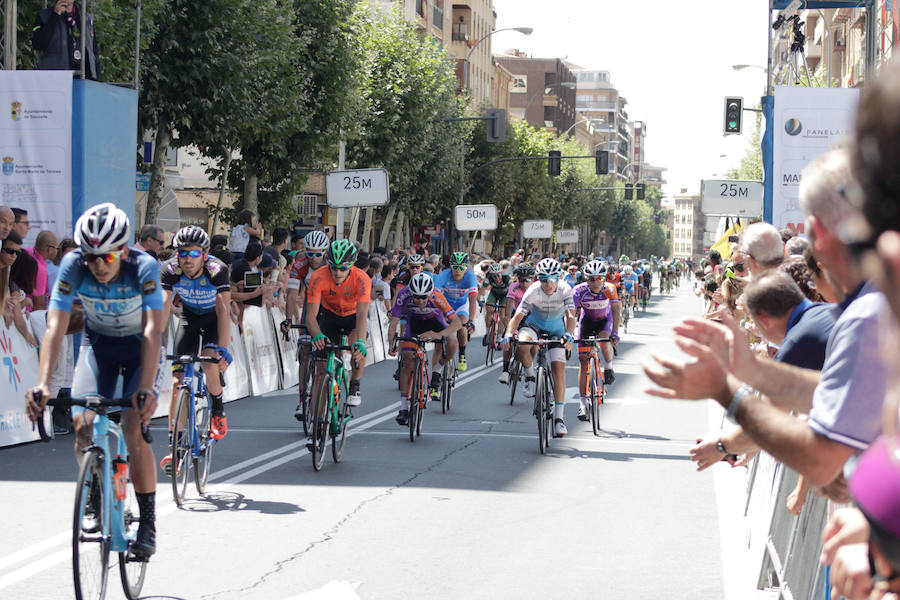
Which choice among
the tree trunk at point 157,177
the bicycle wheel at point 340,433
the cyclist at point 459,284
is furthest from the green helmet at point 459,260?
the tree trunk at point 157,177

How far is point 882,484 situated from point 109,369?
487 cm

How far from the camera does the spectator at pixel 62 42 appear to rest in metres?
15.5

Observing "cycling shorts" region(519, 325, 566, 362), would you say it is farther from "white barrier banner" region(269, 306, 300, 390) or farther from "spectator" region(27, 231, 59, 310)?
"white barrier banner" region(269, 306, 300, 390)

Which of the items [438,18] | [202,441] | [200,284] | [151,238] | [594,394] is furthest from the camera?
[438,18]

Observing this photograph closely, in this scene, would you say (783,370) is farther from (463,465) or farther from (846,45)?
(846,45)

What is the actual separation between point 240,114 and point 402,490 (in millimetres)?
17967

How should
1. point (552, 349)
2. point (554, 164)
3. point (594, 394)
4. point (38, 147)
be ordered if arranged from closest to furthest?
point (552, 349), point (594, 394), point (38, 147), point (554, 164)

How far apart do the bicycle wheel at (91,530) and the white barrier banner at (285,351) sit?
1227 centimetres

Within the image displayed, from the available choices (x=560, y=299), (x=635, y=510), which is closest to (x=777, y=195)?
(x=560, y=299)

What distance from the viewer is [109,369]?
20.4 feet

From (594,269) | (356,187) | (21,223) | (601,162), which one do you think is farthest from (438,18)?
(21,223)

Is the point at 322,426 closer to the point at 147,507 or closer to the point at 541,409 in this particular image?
the point at 541,409

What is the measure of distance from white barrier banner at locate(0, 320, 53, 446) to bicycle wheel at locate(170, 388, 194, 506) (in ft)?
9.86

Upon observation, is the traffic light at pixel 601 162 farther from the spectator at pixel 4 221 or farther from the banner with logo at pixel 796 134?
the spectator at pixel 4 221
